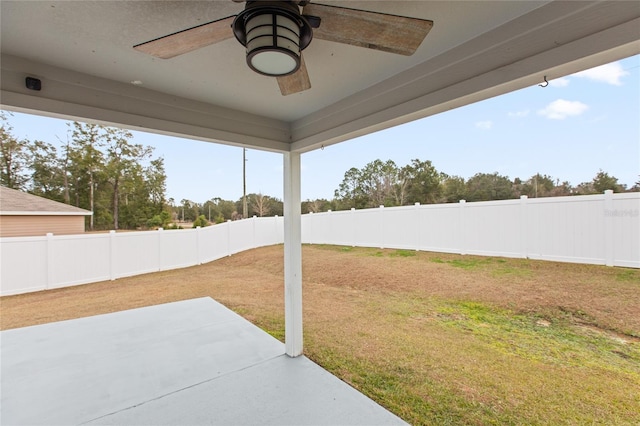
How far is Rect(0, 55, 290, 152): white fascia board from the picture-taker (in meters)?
1.30

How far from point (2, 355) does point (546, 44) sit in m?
4.26

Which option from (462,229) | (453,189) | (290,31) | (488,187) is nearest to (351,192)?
(453,189)

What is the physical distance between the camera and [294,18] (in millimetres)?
767

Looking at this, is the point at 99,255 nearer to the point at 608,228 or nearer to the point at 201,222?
the point at 201,222

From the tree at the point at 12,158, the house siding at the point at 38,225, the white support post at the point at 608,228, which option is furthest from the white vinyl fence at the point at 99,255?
the white support post at the point at 608,228

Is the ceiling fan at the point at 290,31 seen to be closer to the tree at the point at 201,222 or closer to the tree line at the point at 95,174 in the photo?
the tree line at the point at 95,174

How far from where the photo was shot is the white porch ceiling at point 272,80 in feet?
3.06

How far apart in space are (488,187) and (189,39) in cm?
393

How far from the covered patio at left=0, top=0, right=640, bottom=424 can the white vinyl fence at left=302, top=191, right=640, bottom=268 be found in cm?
250

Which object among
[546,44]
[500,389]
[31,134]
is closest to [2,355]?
[31,134]

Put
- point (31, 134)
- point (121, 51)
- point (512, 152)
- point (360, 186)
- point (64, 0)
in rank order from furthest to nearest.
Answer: point (360, 186) → point (31, 134) → point (512, 152) → point (121, 51) → point (64, 0)

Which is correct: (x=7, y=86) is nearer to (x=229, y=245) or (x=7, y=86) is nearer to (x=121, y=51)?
(x=121, y=51)

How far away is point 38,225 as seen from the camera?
4.06 m

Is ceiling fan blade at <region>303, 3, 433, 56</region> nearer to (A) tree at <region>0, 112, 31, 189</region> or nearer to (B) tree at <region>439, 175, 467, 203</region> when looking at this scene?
(B) tree at <region>439, 175, 467, 203</region>
